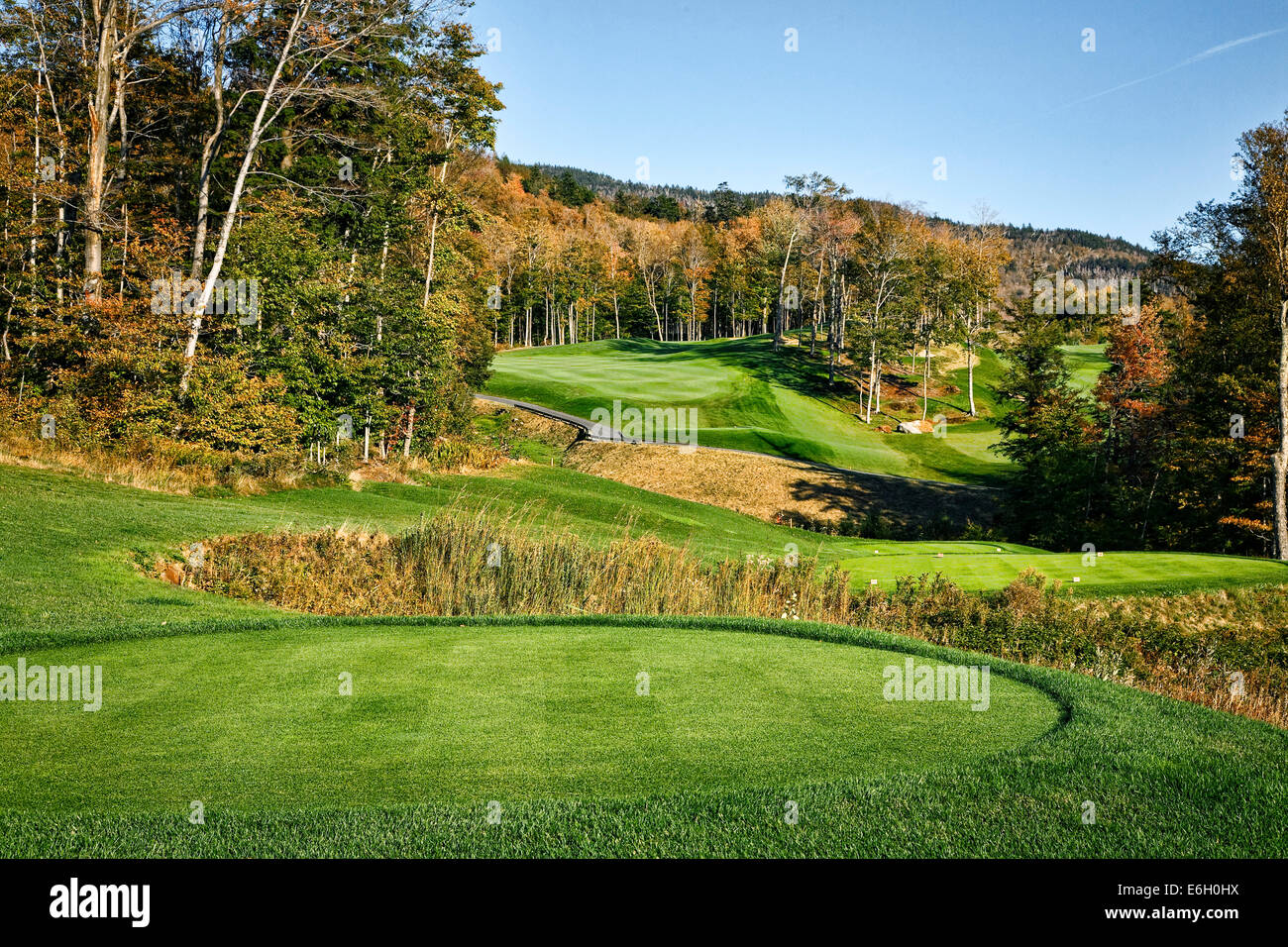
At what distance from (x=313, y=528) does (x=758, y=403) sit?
39151mm

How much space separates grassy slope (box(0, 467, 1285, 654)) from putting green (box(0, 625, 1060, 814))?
2312 mm

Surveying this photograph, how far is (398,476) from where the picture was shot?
83.1 feet

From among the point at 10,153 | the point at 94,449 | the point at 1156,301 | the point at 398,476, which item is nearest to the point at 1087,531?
the point at 398,476

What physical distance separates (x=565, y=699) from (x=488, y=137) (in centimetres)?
3284

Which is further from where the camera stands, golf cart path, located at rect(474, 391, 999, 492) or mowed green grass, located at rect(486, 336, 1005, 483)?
mowed green grass, located at rect(486, 336, 1005, 483)

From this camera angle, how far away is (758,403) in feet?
170

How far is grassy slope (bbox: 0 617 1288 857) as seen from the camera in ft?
13.1

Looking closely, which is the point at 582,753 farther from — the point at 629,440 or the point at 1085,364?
the point at 1085,364

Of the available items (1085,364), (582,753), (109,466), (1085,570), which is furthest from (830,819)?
(1085,364)

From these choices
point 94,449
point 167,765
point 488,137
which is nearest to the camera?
point 167,765

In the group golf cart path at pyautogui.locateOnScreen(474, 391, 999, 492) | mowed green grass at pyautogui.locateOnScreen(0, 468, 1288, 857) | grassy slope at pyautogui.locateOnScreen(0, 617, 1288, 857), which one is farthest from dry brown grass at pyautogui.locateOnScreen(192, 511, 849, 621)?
golf cart path at pyautogui.locateOnScreen(474, 391, 999, 492)

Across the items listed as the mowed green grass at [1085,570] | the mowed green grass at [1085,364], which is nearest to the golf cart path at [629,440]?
the mowed green grass at [1085,570]

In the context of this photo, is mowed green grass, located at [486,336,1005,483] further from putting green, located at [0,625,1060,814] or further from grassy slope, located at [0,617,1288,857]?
grassy slope, located at [0,617,1288,857]
